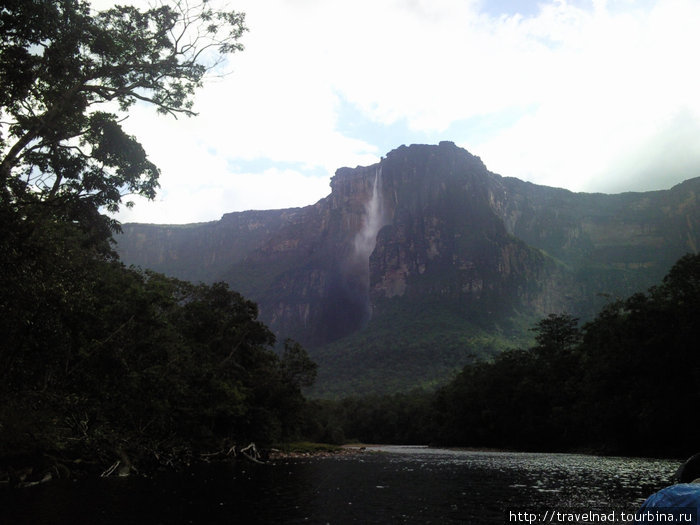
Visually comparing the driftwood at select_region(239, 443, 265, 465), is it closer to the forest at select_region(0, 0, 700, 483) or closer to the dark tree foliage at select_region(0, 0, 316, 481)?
the forest at select_region(0, 0, 700, 483)

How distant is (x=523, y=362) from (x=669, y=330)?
39.6 meters

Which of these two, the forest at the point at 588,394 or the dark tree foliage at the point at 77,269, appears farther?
the forest at the point at 588,394

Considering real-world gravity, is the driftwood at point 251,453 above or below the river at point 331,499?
below

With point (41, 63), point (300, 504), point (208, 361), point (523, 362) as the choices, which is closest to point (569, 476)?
point (300, 504)

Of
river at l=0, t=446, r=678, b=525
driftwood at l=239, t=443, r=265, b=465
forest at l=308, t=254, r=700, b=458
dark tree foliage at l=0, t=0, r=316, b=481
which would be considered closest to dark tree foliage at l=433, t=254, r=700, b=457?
forest at l=308, t=254, r=700, b=458

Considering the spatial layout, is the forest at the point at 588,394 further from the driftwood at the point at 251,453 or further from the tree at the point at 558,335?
the driftwood at the point at 251,453

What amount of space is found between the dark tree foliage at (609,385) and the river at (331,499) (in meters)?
19.3

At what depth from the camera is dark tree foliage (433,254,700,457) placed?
41250 millimetres

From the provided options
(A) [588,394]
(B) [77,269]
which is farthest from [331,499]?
(A) [588,394]

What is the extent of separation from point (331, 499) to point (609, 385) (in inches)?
1584

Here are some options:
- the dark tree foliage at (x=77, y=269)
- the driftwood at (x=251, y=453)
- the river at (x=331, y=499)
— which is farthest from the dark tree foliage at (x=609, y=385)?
the dark tree foliage at (x=77, y=269)

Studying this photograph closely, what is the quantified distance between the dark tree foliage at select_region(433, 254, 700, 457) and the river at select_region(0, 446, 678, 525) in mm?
19298

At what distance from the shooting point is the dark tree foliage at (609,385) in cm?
4125

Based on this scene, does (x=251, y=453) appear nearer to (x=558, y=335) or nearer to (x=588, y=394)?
(x=588, y=394)
